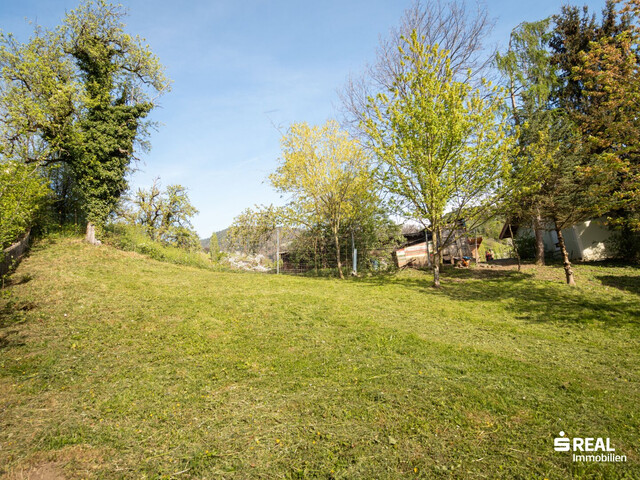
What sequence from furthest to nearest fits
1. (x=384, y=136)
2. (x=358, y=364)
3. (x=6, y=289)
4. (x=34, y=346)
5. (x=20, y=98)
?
1. (x=20, y=98)
2. (x=384, y=136)
3. (x=6, y=289)
4. (x=34, y=346)
5. (x=358, y=364)

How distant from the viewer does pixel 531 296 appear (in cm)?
1003

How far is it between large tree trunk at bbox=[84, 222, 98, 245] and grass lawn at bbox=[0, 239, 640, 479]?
6.07 metres

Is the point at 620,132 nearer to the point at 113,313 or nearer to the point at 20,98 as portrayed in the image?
the point at 113,313

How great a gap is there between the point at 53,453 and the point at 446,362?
518cm

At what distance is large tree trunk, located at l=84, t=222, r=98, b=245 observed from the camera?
46.5 ft

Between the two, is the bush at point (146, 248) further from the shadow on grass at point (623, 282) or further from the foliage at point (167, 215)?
the shadow on grass at point (623, 282)

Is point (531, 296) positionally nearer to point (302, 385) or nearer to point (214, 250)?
point (302, 385)

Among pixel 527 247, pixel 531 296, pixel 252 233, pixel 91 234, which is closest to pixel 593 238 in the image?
pixel 527 247

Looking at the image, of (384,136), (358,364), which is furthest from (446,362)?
(384,136)

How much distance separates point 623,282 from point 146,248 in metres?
21.8

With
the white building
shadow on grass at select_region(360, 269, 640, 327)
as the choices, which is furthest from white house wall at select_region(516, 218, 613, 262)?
shadow on grass at select_region(360, 269, 640, 327)

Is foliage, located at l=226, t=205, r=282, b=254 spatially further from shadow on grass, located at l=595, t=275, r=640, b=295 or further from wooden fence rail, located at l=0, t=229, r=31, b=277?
shadow on grass, located at l=595, t=275, r=640, b=295

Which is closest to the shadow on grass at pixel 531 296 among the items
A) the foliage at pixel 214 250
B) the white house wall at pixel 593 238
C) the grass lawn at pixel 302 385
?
the grass lawn at pixel 302 385

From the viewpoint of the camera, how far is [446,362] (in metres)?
4.96
